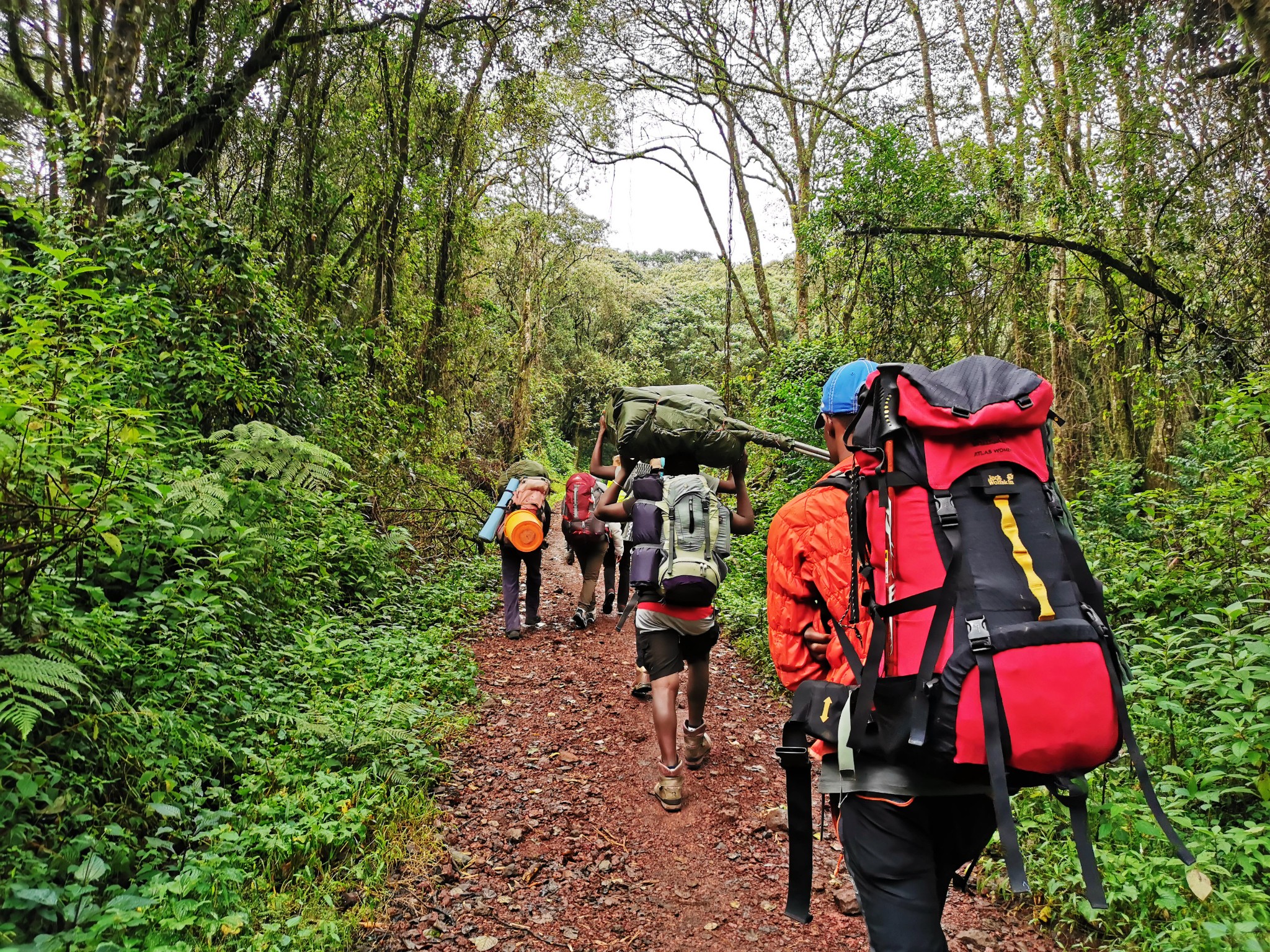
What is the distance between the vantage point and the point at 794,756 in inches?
81.4

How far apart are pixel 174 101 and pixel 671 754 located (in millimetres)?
9753

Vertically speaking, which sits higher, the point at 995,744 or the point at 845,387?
the point at 845,387

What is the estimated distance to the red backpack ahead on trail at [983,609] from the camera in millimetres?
1560

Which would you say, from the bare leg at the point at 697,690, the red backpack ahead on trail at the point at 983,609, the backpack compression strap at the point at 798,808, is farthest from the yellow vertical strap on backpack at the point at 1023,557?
the bare leg at the point at 697,690

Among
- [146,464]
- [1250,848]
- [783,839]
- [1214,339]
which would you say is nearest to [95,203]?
[146,464]

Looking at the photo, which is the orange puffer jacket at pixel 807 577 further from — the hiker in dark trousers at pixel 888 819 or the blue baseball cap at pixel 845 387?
the blue baseball cap at pixel 845 387

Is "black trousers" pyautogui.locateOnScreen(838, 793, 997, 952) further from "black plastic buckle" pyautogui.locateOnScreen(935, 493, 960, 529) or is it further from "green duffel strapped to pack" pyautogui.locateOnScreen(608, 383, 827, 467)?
"green duffel strapped to pack" pyautogui.locateOnScreen(608, 383, 827, 467)

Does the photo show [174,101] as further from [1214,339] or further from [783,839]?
[1214,339]

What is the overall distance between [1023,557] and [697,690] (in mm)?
3369

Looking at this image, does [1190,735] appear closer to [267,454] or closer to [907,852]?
[907,852]

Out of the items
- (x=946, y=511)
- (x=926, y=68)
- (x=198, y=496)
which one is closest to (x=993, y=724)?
(x=946, y=511)

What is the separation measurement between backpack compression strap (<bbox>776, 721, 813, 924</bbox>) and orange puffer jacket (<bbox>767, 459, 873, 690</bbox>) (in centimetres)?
23

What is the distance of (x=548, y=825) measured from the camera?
166 inches

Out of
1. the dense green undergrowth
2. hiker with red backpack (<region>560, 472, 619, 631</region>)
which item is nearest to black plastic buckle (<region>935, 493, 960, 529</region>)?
the dense green undergrowth
